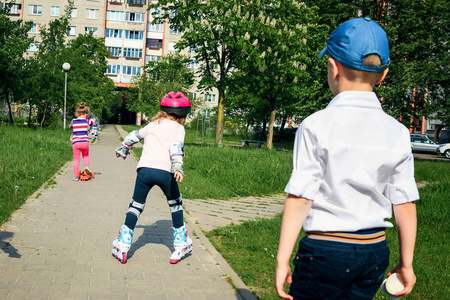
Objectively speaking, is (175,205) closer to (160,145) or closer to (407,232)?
(160,145)

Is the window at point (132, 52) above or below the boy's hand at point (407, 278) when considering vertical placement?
above

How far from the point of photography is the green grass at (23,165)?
324 inches

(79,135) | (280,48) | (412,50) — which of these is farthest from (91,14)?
(79,135)

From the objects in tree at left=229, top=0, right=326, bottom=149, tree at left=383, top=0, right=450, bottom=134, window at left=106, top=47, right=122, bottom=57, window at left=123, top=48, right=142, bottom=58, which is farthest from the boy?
window at left=106, top=47, right=122, bottom=57

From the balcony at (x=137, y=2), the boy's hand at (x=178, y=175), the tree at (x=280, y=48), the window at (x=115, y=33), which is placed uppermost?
the balcony at (x=137, y=2)

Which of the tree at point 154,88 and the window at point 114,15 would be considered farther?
the window at point 114,15

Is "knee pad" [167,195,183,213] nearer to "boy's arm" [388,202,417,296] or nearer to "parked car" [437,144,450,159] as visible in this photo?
"boy's arm" [388,202,417,296]

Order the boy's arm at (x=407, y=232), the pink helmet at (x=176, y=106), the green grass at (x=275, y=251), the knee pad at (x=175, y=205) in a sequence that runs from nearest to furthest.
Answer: the boy's arm at (x=407, y=232), the green grass at (x=275, y=251), the pink helmet at (x=176, y=106), the knee pad at (x=175, y=205)

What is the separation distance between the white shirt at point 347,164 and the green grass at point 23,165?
223 inches

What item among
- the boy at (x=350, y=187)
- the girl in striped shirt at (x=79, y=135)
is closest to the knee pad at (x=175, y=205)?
the boy at (x=350, y=187)

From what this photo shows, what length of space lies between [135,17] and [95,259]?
7304cm

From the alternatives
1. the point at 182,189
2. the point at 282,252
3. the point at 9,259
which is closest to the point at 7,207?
the point at 9,259

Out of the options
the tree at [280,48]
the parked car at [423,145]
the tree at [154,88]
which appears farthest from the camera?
the tree at [154,88]

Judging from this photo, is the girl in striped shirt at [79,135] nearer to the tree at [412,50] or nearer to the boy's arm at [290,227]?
the boy's arm at [290,227]
